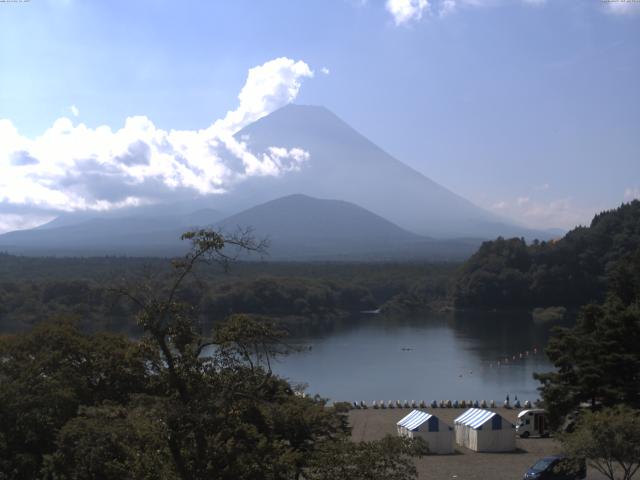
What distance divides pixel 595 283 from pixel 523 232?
4702 inches

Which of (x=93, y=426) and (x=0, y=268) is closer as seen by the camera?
(x=93, y=426)

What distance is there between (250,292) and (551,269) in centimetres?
1411

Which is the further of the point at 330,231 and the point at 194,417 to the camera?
the point at 330,231

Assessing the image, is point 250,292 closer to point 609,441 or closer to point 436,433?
point 436,433

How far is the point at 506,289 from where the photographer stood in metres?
37.5

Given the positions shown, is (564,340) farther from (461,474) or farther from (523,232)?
(523,232)

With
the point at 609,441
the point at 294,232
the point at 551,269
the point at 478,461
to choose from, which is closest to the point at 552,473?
the point at 609,441

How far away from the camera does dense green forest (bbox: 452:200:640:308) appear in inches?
1438

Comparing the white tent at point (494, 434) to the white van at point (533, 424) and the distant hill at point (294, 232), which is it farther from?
the distant hill at point (294, 232)

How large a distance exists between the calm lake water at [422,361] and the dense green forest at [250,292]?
2883mm

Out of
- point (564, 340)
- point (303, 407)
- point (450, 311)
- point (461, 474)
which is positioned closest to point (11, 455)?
point (303, 407)

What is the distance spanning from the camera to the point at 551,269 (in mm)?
36906

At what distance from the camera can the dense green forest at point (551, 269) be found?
1438 inches

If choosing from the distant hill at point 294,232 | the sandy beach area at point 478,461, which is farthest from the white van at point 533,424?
the distant hill at point 294,232
